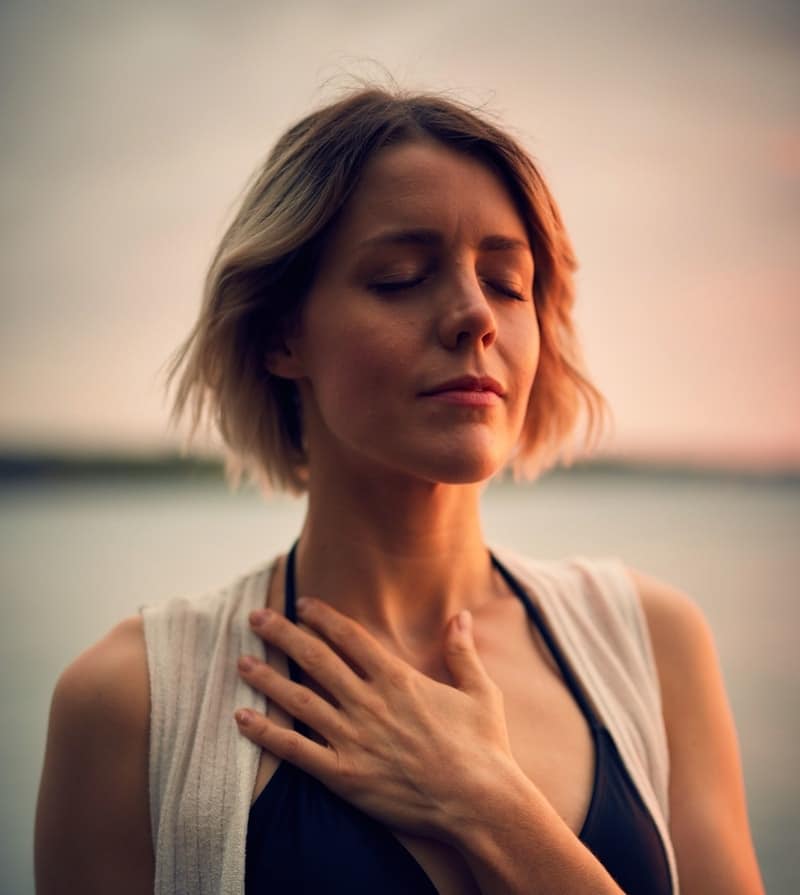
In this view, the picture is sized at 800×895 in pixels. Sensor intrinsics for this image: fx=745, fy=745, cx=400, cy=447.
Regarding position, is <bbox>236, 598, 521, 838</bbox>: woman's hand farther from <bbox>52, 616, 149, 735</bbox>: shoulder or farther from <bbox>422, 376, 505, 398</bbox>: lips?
<bbox>422, 376, 505, 398</bbox>: lips

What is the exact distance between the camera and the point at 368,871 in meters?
1.14

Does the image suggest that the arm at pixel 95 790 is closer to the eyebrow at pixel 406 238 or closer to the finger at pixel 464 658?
the finger at pixel 464 658

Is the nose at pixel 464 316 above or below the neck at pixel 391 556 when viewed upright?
above

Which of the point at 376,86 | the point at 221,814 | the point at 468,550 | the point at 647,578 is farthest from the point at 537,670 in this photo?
the point at 376,86

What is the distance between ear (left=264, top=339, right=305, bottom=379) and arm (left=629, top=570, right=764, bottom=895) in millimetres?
882

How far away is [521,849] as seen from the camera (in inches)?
44.1

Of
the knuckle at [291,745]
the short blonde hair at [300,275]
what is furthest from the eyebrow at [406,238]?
the knuckle at [291,745]

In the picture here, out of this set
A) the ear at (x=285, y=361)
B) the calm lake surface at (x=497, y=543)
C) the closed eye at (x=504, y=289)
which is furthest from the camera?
the calm lake surface at (x=497, y=543)

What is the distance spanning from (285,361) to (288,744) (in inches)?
29.9

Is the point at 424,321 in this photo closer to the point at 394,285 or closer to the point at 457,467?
the point at 394,285

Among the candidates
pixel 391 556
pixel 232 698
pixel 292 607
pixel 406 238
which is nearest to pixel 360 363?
pixel 406 238

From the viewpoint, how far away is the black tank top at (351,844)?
114cm

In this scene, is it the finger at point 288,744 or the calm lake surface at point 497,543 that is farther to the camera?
the calm lake surface at point 497,543

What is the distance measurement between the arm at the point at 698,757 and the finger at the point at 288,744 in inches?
26.7
